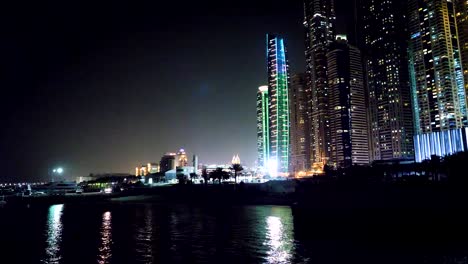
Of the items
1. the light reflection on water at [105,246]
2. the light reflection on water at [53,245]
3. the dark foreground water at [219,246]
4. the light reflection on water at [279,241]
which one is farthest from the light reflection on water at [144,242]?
the light reflection on water at [279,241]

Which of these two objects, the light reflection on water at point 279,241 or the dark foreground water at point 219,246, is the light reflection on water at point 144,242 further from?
the light reflection on water at point 279,241

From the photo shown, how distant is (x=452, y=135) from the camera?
153m

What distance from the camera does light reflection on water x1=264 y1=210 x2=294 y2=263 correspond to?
150 feet

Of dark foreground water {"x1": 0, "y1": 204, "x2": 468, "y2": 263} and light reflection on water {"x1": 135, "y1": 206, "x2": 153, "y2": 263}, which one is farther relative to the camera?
light reflection on water {"x1": 135, "y1": 206, "x2": 153, "y2": 263}

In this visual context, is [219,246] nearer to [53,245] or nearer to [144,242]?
[144,242]

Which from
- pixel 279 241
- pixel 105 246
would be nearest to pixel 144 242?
pixel 105 246

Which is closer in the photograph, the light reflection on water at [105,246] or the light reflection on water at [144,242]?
the light reflection on water at [105,246]

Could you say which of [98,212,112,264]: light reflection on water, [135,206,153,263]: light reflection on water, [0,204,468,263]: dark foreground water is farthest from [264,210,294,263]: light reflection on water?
[98,212,112,264]: light reflection on water

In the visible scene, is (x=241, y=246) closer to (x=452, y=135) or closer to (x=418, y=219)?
(x=418, y=219)

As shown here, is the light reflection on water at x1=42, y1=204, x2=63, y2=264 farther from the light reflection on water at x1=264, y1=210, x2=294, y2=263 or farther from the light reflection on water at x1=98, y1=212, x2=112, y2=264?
the light reflection on water at x1=264, y1=210, x2=294, y2=263

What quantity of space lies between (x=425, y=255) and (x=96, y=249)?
4503 cm

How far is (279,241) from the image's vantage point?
188 feet

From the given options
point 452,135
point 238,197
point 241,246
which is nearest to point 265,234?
point 241,246

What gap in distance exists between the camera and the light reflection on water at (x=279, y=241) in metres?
45.6
